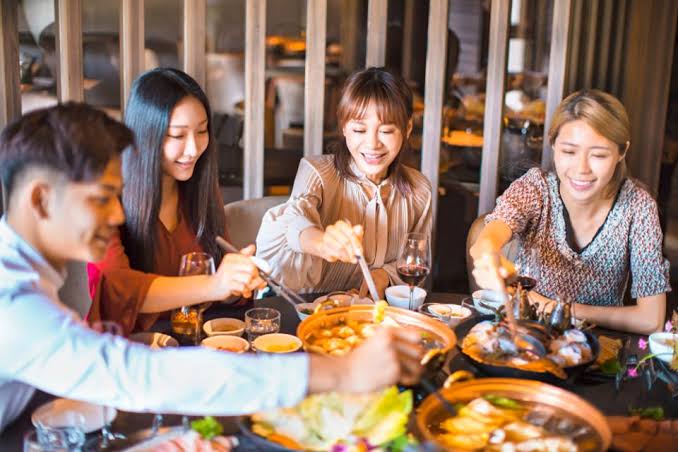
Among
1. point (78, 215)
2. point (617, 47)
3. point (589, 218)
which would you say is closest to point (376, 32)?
point (617, 47)

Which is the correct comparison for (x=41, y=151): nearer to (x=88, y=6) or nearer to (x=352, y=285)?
(x=352, y=285)

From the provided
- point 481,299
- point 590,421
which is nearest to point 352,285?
point 481,299

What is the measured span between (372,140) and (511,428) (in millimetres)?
1358

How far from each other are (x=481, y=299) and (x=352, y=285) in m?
0.59

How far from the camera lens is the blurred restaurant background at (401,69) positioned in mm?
2994

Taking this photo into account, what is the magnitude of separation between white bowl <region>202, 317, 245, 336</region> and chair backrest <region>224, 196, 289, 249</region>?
3.08 feet

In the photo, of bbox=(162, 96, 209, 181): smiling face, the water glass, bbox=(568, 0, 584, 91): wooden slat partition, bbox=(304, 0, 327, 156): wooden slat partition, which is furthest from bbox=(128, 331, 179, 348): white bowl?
bbox=(568, 0, 584, 91): wooden slat partition

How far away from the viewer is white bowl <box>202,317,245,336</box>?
1.80m

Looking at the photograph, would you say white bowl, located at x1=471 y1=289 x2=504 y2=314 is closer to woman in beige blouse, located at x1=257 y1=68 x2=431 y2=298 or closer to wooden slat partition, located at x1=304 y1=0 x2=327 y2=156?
woman in beige blouse, located at x1=257 y1=68 x2=431 y2=298

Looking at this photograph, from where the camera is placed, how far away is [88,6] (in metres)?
3.93

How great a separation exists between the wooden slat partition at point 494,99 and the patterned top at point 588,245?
2.23 ft

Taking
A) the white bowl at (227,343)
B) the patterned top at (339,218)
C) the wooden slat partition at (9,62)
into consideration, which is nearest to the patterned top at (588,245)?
the patterned top at (339,218)

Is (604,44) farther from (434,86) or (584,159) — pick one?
(584,159)

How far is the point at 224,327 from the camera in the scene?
186cm
